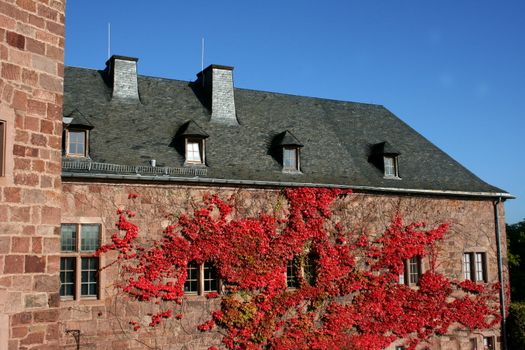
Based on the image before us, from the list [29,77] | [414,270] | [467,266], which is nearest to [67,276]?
[29,77]

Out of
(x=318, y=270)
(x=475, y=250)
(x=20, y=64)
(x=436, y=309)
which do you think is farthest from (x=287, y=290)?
(x=20, y=64)

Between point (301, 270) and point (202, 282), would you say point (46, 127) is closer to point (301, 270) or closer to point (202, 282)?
point (202, 282)

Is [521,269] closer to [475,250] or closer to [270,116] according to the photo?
[475,250]

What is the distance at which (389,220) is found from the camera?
61.6 ft

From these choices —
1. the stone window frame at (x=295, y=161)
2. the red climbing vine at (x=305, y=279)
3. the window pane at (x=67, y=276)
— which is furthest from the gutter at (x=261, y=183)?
the window pane at (x=67, y=276)

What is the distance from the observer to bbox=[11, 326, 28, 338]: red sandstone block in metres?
7.42

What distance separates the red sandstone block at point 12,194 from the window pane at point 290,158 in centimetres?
1100

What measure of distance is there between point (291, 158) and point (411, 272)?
5.85 metres

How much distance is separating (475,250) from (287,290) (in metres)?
7.82

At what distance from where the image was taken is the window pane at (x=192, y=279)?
15.6m

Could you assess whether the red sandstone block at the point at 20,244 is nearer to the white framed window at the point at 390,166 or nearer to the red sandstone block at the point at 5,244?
the red sandstone block at the point at 5,244

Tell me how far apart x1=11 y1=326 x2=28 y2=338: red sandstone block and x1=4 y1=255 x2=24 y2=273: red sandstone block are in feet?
2.51

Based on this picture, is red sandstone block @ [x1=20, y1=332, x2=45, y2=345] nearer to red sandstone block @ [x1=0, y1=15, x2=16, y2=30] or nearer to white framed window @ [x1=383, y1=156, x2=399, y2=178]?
red sandstone block @ [x1=0, y1=15, x2=16, y2=30]

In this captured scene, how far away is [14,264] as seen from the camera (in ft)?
24.8
